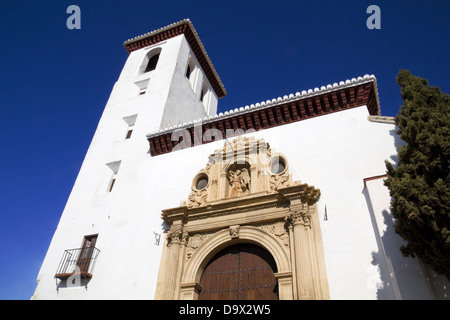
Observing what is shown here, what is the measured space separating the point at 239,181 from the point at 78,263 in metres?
5.01

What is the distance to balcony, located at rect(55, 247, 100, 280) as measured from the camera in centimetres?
883

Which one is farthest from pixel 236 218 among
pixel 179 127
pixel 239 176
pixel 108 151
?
pixel 108 151

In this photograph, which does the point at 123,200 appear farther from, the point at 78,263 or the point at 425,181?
the point at 425,181

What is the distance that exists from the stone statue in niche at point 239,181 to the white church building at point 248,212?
36mm

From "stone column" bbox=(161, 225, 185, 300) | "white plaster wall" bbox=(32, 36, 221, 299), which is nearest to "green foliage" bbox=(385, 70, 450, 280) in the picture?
"stone column" bbox=(161, 225, 185, 300)

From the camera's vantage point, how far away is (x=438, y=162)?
5.21 metres

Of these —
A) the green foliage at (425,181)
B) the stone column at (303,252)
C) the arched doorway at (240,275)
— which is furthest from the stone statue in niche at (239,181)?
the green foliage at (425,181)

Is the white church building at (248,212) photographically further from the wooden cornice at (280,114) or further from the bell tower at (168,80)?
the bell tower at (168,80)

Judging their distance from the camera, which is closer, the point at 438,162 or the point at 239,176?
the point at 438,162

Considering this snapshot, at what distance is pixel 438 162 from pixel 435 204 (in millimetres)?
698

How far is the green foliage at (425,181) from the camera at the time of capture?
4.94 m

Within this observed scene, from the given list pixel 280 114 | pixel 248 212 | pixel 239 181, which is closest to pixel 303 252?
pixel 248 212
